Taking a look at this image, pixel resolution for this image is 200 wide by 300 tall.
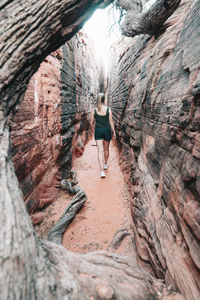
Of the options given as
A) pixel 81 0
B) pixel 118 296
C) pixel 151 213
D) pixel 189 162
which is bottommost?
pixel 151 213

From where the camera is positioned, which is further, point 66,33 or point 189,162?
point 66,33

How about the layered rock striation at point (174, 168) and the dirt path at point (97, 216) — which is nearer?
the layered rock striation at point (174, 168)

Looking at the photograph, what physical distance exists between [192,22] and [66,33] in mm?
1402

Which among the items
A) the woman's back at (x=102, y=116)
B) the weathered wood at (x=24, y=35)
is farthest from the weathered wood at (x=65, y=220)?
the woman's back at (x=102, y=116)

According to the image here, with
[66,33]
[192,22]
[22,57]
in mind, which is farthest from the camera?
[192,22]

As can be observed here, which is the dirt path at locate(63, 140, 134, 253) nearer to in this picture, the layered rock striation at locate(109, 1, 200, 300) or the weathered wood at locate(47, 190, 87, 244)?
the weathered wood at locate(47, 190, 87, 244)

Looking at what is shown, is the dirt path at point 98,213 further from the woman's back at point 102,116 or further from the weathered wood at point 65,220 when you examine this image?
the woman's back at point 102,116

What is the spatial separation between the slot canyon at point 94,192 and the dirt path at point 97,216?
0.8 inches

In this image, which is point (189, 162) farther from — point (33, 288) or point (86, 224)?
point (86, 224)

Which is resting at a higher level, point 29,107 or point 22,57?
point 22,57

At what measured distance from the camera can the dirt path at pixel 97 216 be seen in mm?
2137

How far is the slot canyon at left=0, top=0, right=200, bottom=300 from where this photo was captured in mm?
744

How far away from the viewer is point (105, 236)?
226 cm

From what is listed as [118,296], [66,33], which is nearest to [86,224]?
[118,296]
